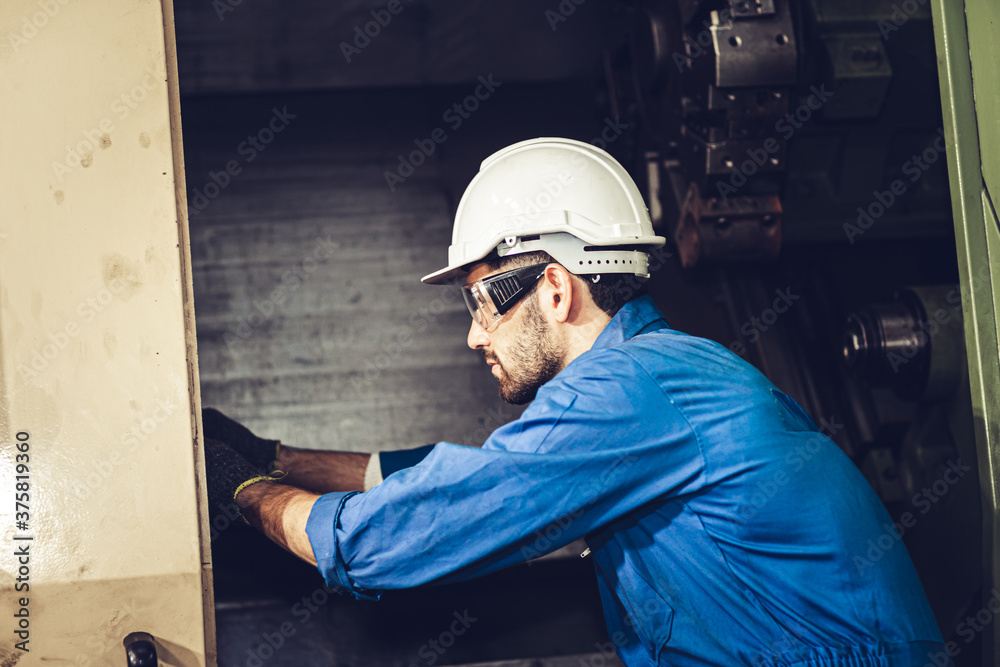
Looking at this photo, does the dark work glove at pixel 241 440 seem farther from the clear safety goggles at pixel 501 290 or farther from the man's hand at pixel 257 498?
the clear safety goggles at pixel 501 290

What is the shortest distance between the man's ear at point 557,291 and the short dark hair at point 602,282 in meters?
0.03

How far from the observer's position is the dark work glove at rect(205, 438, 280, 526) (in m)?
1.65

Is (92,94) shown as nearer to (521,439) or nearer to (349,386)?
(521,439)

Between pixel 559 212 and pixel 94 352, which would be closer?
pixel 94 352

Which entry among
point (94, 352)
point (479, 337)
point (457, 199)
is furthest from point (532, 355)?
point (457, 199)

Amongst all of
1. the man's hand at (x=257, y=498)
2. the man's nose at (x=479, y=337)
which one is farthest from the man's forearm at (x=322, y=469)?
the man's nose at (x=479, y=337)

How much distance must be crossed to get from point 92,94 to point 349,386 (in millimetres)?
2198

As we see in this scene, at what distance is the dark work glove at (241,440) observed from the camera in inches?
84.5

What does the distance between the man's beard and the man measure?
5.8 inches

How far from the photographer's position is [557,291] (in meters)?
1.70

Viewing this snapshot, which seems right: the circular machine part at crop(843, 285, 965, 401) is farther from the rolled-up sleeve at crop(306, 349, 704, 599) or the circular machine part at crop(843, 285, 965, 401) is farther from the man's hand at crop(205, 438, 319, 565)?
the man's hand at crop(205, 438, 319, 565)

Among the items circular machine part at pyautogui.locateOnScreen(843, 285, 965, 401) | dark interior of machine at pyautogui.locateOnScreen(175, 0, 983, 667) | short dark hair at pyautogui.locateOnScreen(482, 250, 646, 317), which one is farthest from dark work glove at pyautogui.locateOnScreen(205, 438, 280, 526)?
circular machine part at pyautogui.locateOnScreen(843, 285, 965, 401)

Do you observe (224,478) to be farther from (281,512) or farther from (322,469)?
(322,469)

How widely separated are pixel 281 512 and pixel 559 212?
0.80 meters
